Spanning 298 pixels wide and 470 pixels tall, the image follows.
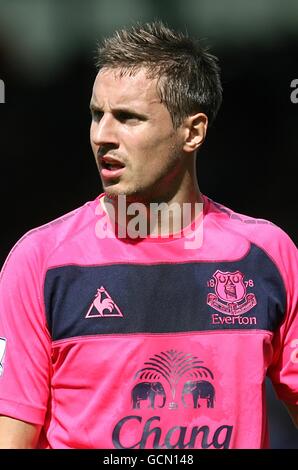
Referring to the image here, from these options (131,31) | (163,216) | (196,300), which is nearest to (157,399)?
(196,300)

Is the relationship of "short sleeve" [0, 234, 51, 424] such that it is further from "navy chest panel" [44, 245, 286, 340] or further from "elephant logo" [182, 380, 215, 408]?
"elephant logo" [182, 380, 215, 408]

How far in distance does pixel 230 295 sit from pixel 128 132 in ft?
1.91

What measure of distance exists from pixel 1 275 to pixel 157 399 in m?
0.58

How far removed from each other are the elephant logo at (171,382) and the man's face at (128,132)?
50 cm

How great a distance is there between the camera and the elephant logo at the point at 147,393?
8.82 feet

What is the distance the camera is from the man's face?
2.71 metres

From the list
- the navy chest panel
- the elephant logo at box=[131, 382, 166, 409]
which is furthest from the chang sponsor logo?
the navy chest panel

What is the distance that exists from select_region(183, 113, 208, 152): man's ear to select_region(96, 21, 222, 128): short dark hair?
0.02m

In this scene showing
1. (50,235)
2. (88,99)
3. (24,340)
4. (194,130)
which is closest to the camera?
(24,340)

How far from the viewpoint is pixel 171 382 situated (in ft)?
8.95

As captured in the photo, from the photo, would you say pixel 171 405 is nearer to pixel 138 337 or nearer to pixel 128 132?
pixel 138 337

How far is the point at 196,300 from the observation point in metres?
2.80

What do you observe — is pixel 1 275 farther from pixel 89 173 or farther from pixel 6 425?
pixel 89 173

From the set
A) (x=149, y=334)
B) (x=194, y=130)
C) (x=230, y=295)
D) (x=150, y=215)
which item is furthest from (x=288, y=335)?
(x=194, y=130)
